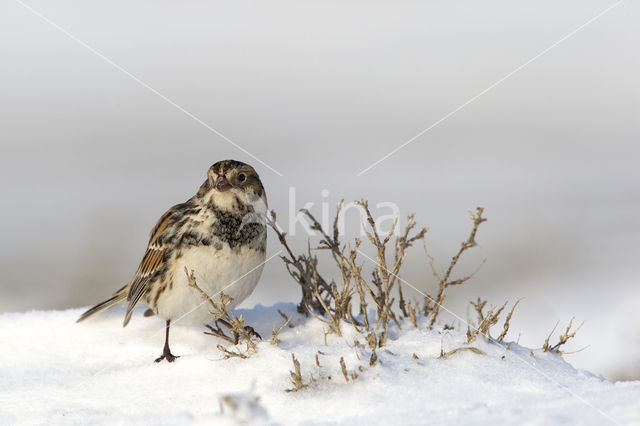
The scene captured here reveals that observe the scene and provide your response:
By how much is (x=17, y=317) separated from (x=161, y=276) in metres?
1.48

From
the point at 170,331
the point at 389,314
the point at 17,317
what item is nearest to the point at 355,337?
the point at 389,314

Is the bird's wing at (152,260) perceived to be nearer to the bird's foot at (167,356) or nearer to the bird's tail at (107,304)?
the bird's tail at (107,304)

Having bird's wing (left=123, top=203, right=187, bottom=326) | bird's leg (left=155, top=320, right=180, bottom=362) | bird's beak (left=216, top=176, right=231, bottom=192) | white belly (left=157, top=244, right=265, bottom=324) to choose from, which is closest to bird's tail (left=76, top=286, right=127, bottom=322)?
bird's wing (left=123, top=203, right=187, bottom=326)

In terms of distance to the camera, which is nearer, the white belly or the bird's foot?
the bird's foot

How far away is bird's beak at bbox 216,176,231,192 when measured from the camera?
4742mm

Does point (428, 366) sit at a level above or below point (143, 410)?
above

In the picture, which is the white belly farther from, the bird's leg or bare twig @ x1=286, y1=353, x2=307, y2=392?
bare twig @ x1=286, y1=353, x2=307, y2=392

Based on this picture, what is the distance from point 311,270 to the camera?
4996 mm

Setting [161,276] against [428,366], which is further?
[161,276]

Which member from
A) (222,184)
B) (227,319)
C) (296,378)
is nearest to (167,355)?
(227,319)

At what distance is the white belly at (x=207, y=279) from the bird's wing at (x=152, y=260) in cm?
20

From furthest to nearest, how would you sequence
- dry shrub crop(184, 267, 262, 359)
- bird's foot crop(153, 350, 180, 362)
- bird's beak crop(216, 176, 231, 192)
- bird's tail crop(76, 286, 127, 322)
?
1. bird's tail crop(76, 286, 127, 322)
2. bird's beak crop(216, 176, 231, 192)
3. bird's foot crop(153, 350, 180, 362)
4. dry shrub crop(184, 267, 262, 359)

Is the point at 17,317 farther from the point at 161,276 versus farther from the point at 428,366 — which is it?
the point at 428,366

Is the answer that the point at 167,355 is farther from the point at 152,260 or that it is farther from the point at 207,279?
the point at 152,260
